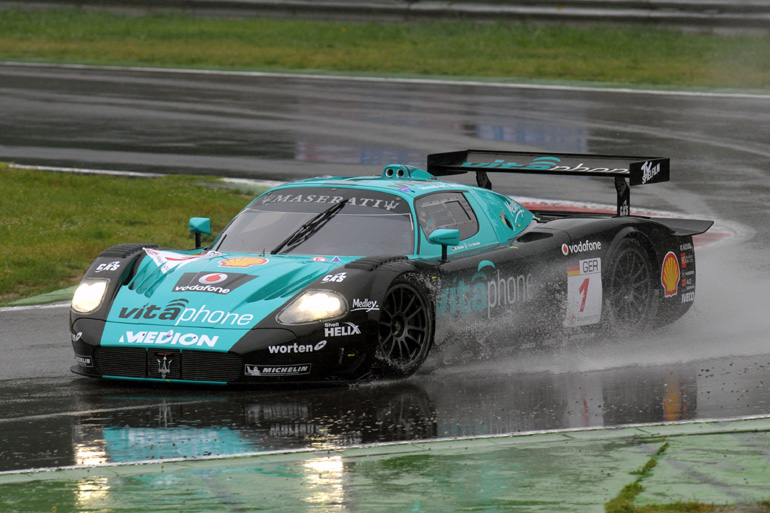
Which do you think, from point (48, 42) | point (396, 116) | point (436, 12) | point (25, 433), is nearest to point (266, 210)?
point (25, 433)

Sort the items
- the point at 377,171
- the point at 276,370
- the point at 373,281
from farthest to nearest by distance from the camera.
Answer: the point at 377,171
the point at 373,281
the point at 276,370

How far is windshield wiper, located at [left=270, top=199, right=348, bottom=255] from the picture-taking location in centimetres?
862

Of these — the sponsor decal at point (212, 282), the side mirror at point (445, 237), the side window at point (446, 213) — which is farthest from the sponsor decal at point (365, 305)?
the side window at point (446, 213)

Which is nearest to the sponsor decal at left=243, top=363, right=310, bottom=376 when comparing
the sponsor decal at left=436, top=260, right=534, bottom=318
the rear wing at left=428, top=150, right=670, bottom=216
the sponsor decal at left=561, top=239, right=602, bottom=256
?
the sponsor decal at left=436, top=260, right=534, bottom=318

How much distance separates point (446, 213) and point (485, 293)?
0.80 meters

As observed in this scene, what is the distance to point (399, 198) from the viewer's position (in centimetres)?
884

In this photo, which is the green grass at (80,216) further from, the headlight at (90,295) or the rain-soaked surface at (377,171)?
the headlight at (90,295)

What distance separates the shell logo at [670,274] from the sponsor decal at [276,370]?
137 inches

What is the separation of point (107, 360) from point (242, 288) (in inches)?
33.9

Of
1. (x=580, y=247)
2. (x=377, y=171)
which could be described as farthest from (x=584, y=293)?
(x=377, y=171)

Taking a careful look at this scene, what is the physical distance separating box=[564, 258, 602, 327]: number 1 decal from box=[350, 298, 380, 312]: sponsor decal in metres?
1.89

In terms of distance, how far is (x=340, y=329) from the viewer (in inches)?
297

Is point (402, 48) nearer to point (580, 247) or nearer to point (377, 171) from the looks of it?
point (377, 171)

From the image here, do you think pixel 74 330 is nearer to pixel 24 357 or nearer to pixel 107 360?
pixel 107 360
